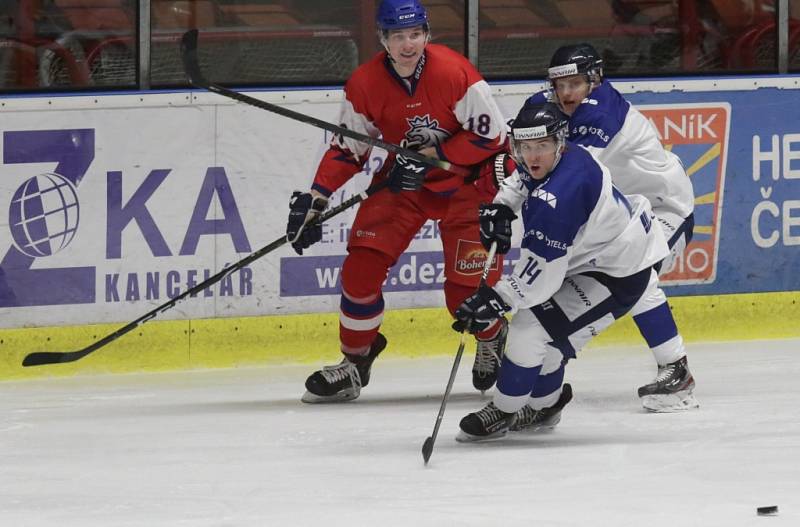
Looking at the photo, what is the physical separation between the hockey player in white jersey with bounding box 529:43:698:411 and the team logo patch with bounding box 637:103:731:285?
972mm

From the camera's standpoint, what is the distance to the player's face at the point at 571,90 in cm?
485

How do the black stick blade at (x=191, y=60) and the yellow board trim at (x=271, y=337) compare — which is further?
the yellow board trim at (x=271, y=337)

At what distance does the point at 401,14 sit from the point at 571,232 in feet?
3.22

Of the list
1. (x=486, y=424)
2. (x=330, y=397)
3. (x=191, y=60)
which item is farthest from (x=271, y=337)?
(x=486, y=424)

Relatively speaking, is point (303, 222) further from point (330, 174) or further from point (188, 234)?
point (188, 234)

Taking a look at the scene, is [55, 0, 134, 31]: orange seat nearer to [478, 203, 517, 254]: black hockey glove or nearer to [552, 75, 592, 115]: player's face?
[552, 75, 592, 115]: player's face

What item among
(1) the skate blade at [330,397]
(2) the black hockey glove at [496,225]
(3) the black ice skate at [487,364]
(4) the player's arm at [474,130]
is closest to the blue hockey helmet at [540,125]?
(2) the black hockey glove at [496,225]

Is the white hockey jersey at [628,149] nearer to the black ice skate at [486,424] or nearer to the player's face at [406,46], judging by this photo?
the player's face at [406,46]

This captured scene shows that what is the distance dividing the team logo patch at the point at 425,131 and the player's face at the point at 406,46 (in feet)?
0.49

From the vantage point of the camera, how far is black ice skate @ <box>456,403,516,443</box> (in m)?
4.36

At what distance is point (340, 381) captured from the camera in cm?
512

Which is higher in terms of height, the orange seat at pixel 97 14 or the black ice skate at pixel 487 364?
the orange seat at pixel 97 14

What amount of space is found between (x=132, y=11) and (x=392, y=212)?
1294 mm

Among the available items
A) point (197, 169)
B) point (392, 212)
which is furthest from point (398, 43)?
point (197, 169)
